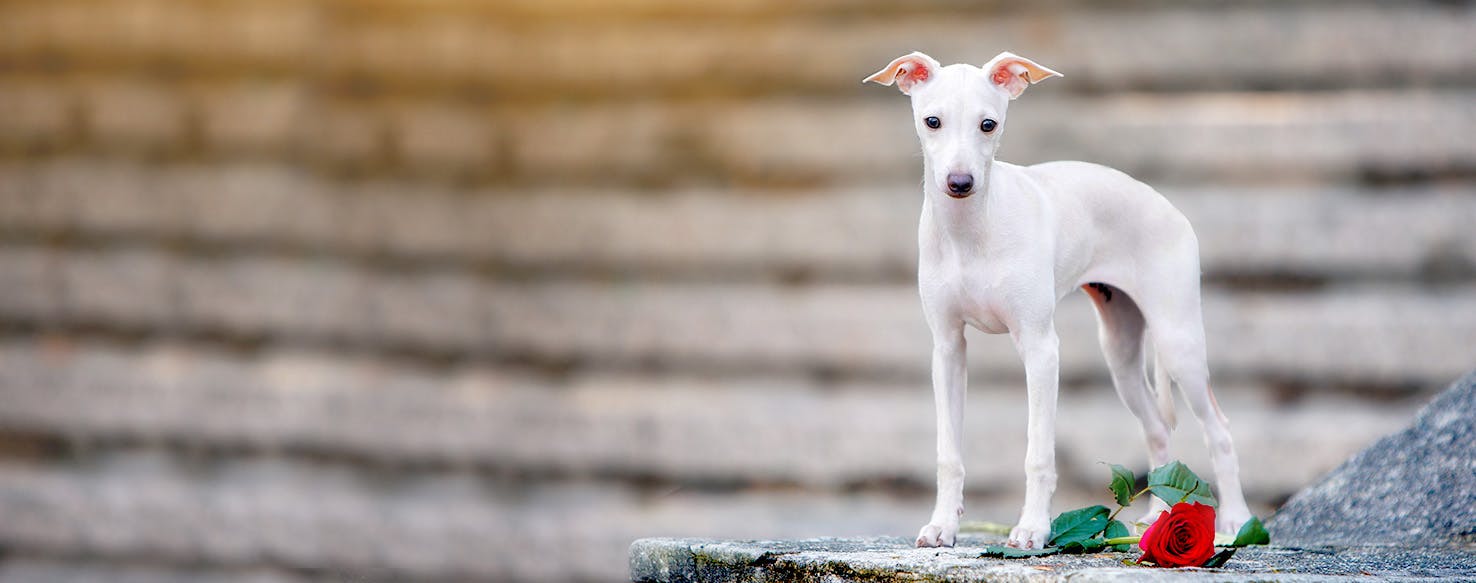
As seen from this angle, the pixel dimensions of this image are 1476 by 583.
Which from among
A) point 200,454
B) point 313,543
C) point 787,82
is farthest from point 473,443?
point 787,82

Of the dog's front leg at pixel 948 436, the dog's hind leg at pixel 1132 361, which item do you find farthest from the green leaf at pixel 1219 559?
the dog's hind leg at pixel 1132 361

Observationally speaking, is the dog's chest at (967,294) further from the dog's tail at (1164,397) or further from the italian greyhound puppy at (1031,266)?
the dog's tail at (1164,397)

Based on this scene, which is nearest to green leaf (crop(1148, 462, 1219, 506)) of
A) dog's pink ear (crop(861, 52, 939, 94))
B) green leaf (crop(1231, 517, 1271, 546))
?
green leaf (crop(1231, 517, 1271, 546))

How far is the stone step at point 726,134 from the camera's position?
2717 mm

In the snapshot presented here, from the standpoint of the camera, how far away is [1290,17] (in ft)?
9.04

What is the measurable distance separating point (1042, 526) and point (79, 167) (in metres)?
2.70

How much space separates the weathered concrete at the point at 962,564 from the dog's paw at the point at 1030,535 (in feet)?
0.11

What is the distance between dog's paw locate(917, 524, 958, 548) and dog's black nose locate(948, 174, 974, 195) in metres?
0.36

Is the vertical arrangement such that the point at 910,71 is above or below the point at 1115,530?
above

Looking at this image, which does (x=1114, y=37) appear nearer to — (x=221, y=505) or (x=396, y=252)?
Answer: (x=396, y=252)

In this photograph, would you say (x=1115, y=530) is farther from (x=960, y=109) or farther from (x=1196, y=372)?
(x=960, y=109)

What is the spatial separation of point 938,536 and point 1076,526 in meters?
0.14

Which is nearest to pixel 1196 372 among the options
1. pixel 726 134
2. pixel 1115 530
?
pixel 1115 530

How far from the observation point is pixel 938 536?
1411 mm
